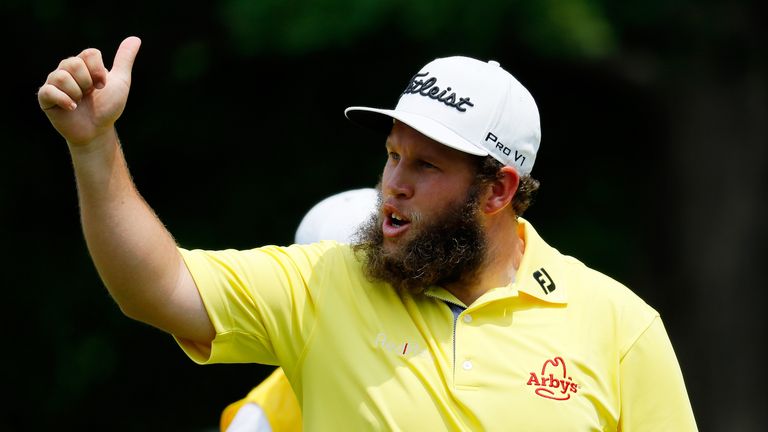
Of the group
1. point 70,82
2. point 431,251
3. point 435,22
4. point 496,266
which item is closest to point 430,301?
point 431,251

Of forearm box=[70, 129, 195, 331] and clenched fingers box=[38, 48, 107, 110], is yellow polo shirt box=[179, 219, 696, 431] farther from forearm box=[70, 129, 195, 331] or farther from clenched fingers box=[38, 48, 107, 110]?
clenched fingers box=[38, 48, 107, 110]

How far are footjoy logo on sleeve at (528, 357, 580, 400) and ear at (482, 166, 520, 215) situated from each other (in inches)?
19.0

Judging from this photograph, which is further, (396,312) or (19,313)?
(19,313)

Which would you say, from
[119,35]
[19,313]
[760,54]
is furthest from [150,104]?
[760,54]

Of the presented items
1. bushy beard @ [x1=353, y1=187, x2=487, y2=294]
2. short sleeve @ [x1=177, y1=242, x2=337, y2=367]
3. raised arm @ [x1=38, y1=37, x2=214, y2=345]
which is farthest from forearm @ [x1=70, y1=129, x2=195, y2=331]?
bushy beard @ [x1=353, y1=187, x2=487, y2=294]

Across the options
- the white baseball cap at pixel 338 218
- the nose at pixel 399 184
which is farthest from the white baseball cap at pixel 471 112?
the white baseball cap at pixel 338 218

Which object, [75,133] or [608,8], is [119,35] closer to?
[608,8]

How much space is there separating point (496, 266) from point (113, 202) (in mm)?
1142

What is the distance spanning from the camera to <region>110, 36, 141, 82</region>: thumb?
11.5 ft

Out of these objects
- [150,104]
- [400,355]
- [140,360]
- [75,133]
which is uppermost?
[75,133]

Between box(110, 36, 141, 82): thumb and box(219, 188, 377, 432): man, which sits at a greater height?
box(110, 36, 141, 82): thumb

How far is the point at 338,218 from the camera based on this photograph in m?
4.74

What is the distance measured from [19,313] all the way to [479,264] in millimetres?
7258

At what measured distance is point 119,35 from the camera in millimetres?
9438
